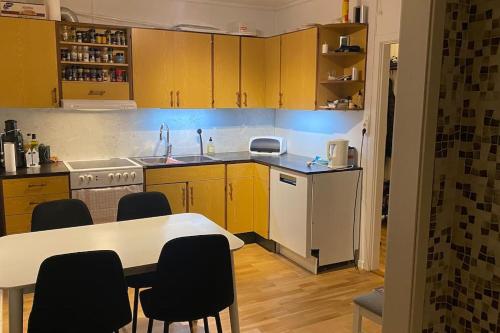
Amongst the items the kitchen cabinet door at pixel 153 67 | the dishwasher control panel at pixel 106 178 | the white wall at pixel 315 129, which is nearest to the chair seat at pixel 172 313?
the dishwasher control panel at pixel 106 178

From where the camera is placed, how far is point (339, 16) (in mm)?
4223

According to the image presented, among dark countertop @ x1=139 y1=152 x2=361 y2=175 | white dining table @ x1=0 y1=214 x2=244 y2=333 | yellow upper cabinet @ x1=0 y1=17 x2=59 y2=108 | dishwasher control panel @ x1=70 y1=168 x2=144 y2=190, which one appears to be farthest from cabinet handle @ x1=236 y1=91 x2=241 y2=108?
white dining table @ x1=0 y1=214 x2=244 y2=333

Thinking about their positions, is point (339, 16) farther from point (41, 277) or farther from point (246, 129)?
point (41, 277)

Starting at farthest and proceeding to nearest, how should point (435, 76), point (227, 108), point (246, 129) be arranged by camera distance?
point (246, 129), point (227, 108), point (435, 76)

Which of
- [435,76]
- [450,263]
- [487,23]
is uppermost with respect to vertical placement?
[487,23]

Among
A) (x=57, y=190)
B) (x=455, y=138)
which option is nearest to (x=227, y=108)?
(x=57, y=190)

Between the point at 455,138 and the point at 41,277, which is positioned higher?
the point at 455,138

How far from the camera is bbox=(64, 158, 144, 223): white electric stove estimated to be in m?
3.85

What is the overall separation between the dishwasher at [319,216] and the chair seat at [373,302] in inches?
59.7

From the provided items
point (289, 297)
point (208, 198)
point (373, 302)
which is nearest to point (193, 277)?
point (373, 302)

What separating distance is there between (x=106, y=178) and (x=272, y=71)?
216cm

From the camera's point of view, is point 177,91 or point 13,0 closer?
point 13,0

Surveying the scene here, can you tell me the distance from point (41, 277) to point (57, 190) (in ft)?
7.14

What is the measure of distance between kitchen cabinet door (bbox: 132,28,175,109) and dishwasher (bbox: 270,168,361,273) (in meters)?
1.46
